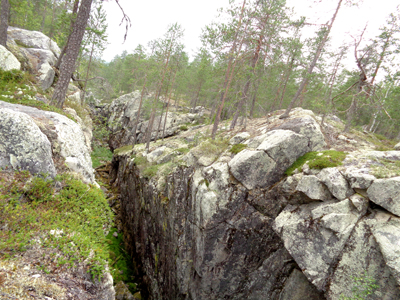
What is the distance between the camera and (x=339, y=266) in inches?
→ 275

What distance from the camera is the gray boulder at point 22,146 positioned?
569 centimetres

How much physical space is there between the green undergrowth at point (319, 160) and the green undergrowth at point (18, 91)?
13.3 metres

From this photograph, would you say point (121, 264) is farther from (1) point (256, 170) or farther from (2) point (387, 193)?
(2) point (387, 193)

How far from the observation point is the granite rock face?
6.72m

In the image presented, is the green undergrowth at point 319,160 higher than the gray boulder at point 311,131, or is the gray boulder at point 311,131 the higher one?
the gray boulder at point 311,131

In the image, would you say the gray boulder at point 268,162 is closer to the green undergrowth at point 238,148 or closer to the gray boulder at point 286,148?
the gray boulder at point 286,148

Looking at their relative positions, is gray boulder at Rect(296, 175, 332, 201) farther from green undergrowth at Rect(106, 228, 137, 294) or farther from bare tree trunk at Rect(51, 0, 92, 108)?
bare tree trunk at Rect(51, 0, 92, 108)

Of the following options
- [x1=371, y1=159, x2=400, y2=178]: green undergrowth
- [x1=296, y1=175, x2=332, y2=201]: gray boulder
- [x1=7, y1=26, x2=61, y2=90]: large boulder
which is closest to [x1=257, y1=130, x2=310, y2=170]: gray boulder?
[x1=296, y1=175, x2=332, y2=201]: gray boulder

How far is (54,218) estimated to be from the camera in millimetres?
5121

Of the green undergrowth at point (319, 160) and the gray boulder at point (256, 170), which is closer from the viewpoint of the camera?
the green undergrowth at point (319, 160)

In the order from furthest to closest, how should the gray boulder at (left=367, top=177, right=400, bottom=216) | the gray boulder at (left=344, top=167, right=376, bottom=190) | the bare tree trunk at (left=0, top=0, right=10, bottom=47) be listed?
the bare tree trunk at (left=0, top=0, right=10, bottom=47) → the gray boulder at (left=344, top=167, right=376, bottom=190) → the gray boulder at (left=367, top=177, right=400, bottom=216)

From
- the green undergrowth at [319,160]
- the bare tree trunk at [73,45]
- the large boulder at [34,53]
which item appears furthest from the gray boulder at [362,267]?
the large boulder at [34,53]

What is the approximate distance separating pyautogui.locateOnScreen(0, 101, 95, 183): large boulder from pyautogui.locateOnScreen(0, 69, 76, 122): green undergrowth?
1.47m

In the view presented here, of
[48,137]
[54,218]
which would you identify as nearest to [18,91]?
[48,137]
